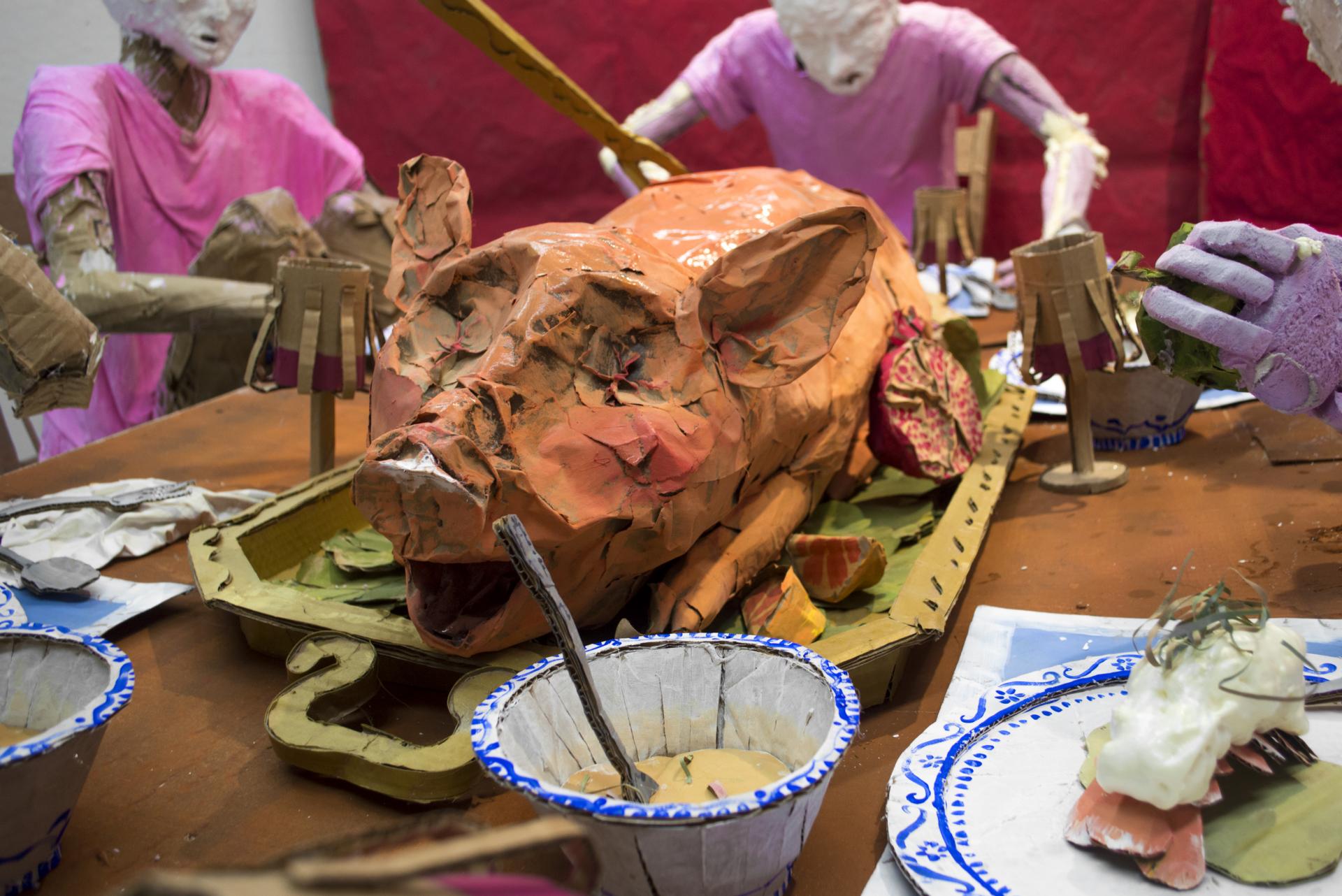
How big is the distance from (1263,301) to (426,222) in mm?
976

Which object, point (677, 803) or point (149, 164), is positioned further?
point (149, 164)

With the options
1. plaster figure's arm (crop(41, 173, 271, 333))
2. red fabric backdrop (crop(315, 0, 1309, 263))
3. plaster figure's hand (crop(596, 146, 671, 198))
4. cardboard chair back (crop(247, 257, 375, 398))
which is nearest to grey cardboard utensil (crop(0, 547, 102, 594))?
cardboard chair back (crop(247, 257, 375, 398))

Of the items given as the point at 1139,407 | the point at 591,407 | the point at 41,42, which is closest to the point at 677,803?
the point at 591,407

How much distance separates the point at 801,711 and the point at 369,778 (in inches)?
17.0

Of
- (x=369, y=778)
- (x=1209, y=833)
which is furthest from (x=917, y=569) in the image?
(x=369, y=778)

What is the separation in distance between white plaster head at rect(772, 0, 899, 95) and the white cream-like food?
7.11ft

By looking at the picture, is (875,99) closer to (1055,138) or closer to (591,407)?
(1055,138)

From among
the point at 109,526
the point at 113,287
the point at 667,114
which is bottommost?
the point at 109,526

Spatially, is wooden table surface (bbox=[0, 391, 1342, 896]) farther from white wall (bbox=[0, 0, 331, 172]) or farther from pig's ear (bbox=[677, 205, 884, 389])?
white wall (bbox=[0, 0, 331, 172])

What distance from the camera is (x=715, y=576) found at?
1329 millimetres

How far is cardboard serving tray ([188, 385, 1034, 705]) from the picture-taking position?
1193 millimetres

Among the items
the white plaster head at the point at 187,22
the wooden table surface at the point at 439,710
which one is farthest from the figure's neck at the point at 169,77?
the wooden table surface at the point at 439,710

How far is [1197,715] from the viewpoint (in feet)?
2.71

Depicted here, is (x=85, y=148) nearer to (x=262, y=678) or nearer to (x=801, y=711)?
(x=262, y=678)
